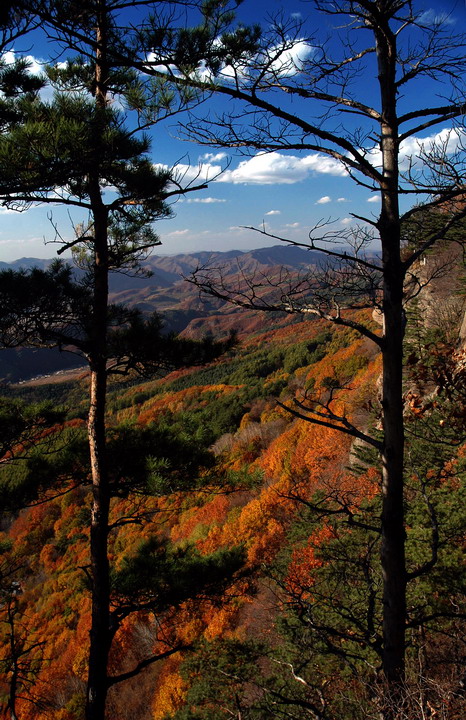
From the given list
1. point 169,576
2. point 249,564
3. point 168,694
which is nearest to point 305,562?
point 249,564

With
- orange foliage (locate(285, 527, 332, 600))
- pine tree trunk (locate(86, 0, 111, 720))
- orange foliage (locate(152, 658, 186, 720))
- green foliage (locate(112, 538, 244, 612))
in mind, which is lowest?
orange foliage (locate(152, 658, 186, 720))

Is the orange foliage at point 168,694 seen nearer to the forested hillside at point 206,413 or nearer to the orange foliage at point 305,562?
the forested hillside at point 206,413

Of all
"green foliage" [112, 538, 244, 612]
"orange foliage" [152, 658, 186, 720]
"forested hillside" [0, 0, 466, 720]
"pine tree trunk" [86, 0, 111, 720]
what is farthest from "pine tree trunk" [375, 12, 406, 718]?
"orange foliage" [152, 658, 186, 720]

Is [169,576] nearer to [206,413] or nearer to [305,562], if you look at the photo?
[206,413]

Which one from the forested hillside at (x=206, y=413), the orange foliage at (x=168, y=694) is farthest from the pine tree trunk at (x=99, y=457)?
the orange foliage at (x=168, y=694)

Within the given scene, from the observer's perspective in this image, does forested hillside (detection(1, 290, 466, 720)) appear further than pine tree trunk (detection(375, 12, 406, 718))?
Yes

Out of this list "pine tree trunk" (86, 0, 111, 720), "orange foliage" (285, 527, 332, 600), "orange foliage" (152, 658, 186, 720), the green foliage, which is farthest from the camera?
"orange foliage" (152, 658, 186, 720)

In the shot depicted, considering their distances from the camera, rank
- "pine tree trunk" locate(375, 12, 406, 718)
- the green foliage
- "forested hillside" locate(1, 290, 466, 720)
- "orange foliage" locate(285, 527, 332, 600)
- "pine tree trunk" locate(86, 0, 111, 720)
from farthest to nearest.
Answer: "orange foliage" locate(285, 527, 332, 600), the green foliage, "forested hillside" locate(1, 290, 466, 720), "pine tree trunk" locate(86, 0, 111, 720), "pine tree trunk" locate(375, 12, 406, 718)

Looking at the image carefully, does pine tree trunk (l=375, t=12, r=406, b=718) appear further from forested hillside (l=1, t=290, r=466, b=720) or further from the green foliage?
the green foliage

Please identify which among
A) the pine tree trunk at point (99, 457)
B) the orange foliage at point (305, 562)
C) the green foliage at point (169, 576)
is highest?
the pine tree trunk at point (99, 457)

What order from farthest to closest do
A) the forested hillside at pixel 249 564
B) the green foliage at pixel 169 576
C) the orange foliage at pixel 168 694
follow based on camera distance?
1. the orange foliage at pixel 168 694
2. the green foliage at pixel 169 576
3. the forested hillside at pixel 249 564

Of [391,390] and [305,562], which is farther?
[305,562]

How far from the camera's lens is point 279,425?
33000mm

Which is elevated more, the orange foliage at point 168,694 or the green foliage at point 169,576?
the green foliage at point 169,576
